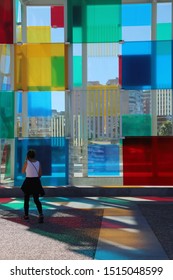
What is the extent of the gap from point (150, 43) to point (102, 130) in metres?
3.08

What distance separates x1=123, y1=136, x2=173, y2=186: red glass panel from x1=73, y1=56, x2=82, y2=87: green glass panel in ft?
8.00

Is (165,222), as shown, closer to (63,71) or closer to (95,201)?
(95,201)

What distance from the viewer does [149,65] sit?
42.5ft

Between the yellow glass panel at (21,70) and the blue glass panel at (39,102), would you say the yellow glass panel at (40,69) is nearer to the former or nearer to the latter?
the yellow glass panel at (21,70)

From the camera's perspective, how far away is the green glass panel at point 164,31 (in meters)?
13.4

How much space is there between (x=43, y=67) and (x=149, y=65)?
3.30 metres

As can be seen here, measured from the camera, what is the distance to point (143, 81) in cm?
1303

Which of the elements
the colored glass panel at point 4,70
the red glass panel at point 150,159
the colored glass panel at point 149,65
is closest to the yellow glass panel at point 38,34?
the colored glass panel at point 4,70

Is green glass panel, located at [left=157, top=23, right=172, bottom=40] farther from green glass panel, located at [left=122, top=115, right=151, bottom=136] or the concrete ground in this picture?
the concrete ground

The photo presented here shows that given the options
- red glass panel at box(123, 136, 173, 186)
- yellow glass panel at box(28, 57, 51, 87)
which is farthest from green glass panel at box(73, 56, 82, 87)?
red glass panel at box(123, 136, 173, 186)

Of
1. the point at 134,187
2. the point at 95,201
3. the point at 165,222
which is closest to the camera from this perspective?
the point at 165,222

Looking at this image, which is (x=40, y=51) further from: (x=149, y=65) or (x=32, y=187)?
(x=32, y=187)
